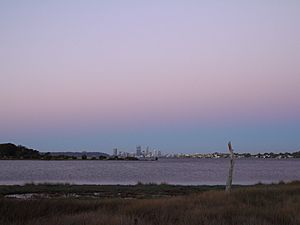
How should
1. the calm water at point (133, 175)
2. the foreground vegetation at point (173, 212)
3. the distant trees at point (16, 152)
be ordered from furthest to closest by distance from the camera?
the distant trees at point (16, 152), the calm water at point (133, 175), the foreground vegetation at point (173, 212)

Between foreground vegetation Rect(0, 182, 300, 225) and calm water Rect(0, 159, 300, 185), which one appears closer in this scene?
foreground vegetation Rect(0, 182, 300, 225)

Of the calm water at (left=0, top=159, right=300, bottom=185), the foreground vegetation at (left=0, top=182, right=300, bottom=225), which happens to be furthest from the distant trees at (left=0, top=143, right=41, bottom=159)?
the foreground vegetation at (left=0, top=182, right=300, bottom=225)

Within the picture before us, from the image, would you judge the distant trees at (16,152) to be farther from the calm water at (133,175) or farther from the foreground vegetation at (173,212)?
the foreground vegetation at (173,212)

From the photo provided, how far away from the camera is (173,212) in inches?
618

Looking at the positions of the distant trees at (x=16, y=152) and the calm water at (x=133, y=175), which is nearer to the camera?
the calm water at (x=133, y=175)

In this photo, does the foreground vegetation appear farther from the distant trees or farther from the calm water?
the distant trees

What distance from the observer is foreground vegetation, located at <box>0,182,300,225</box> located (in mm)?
13227

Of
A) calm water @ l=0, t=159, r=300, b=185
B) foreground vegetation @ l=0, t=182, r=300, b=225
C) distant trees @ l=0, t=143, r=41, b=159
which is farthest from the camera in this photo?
distant trees @ l=0, t=143, r=41, b=159

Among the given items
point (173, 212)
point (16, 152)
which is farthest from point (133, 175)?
point (16, 152)

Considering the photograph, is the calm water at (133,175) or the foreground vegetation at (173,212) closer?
the foreground vegetation at (173,212)

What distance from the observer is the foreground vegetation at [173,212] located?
13.2 m

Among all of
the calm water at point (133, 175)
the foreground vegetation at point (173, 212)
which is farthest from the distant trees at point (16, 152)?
the foreground vegetation at point (173, 212)

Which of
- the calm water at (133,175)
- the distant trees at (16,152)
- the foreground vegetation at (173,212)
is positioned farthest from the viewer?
the distant trees at (16,152)

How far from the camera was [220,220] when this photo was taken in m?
14.0
